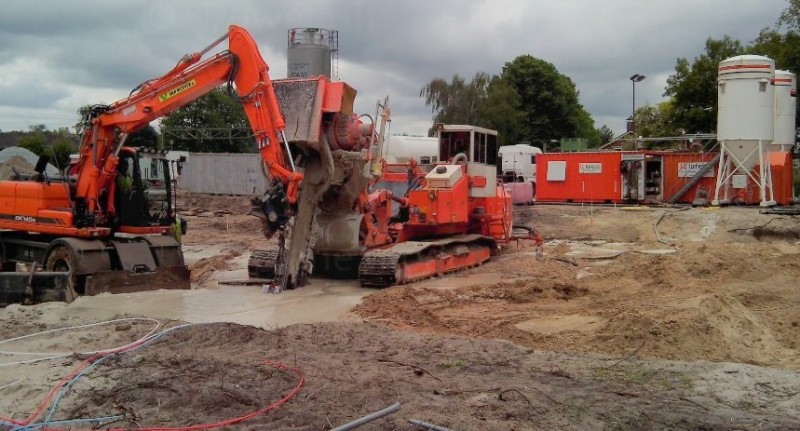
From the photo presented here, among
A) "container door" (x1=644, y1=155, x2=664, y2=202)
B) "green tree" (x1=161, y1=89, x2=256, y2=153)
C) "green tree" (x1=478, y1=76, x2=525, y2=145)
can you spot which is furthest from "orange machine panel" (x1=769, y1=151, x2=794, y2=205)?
"green tree" (x1=161, y1=89, x2=256, y2=153)

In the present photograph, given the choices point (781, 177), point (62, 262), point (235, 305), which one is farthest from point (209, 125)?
point (235, 305)

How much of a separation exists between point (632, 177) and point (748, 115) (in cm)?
579

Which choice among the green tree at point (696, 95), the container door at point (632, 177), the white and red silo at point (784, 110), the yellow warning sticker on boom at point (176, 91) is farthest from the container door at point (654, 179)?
the yellow warning sticker on boom at point (176, 91)

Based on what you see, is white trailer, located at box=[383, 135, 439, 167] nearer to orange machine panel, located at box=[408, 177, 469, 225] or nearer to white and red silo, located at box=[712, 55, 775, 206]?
white and red silo, located at box=[712, 55, 775, 206]

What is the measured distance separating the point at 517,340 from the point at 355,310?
3021 mm

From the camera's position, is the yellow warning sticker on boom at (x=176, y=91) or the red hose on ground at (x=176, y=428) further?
the yellow warning sticker on boom at (x=176, y=91)

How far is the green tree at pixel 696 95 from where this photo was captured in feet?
141

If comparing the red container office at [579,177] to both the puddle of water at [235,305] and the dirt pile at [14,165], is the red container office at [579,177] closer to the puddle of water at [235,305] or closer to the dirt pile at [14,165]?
the puddle of water at [235,305]

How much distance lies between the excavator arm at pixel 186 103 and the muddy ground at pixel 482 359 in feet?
6.92

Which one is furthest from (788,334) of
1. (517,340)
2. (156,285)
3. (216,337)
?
(156,285)

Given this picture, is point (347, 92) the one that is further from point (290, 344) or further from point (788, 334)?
point (788, 334)

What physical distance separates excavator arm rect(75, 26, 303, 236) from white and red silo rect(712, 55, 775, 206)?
59.6 feet

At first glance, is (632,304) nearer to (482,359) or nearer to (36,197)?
(482,359)

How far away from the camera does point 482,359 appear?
22.8 feet
